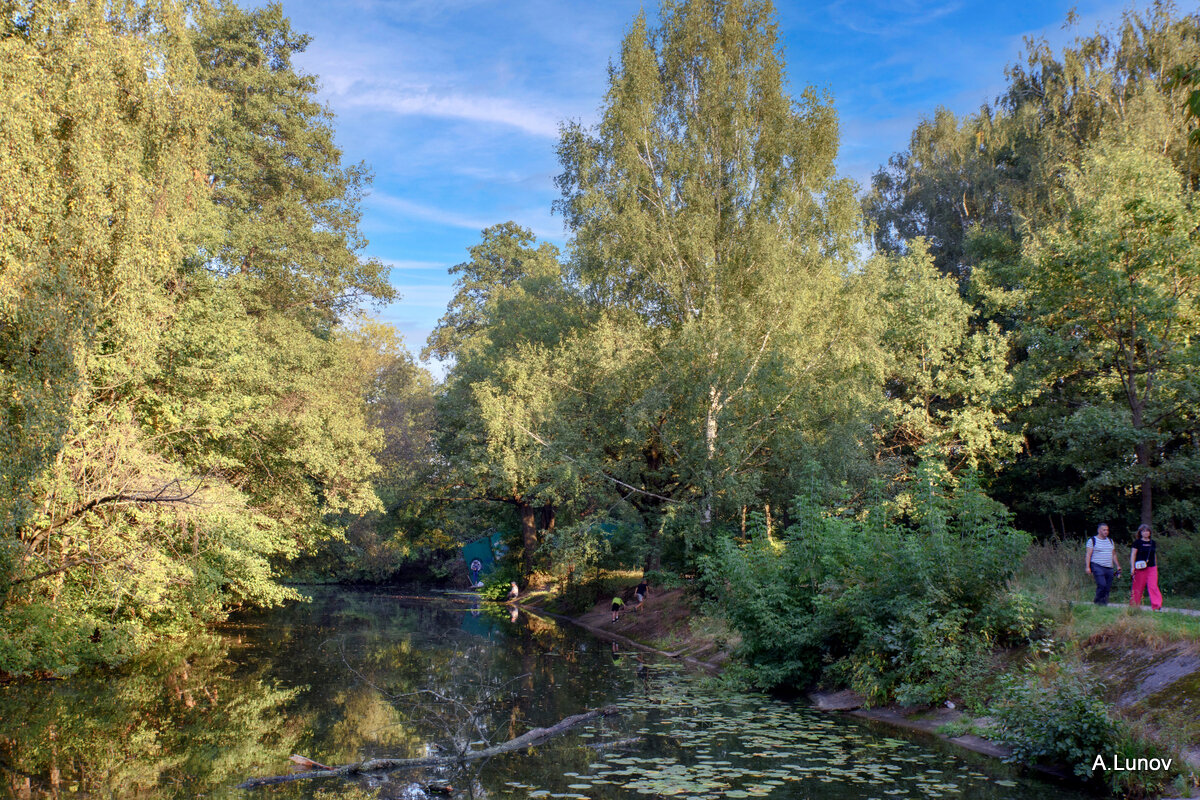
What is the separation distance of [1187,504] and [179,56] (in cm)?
2871

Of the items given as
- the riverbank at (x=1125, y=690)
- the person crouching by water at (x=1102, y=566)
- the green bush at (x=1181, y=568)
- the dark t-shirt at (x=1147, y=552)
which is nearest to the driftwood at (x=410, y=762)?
the riverbank at (x=1125, y=690)

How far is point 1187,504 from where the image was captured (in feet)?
71.2

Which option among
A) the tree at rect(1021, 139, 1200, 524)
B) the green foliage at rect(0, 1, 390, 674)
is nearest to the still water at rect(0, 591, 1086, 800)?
the green foliage at rect(0, 1, 390, 674)

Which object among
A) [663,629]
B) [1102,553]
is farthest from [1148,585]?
[663,629]

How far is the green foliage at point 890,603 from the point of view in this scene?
12.9 meters

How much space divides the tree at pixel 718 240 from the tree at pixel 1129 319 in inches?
244

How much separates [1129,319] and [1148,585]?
10.5m

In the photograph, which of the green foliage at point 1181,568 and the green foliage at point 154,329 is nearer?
the green foliage at point 154,329

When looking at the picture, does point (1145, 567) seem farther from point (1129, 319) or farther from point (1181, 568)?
point (1129, 319)

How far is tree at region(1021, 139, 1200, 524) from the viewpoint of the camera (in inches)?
832

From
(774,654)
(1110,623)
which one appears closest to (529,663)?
(774,654)

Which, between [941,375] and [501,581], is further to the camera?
[501,581]

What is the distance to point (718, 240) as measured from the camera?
87.6 ft

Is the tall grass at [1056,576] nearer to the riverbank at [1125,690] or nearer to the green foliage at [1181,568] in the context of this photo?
the riverbank at [1125,690]
